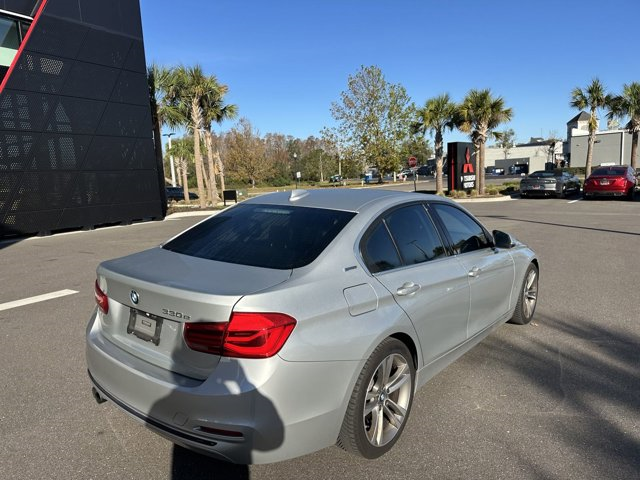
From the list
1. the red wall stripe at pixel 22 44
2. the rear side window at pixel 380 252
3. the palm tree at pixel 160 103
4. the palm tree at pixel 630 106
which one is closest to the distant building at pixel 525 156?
the palm tree at pixel 630 106

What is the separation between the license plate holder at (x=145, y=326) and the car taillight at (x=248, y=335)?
0.38m

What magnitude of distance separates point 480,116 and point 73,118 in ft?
69.7

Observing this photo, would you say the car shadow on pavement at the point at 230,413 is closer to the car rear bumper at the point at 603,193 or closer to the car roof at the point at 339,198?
the car roof at the point at 339,198

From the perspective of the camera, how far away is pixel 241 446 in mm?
2182

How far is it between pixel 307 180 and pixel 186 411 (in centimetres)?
7532

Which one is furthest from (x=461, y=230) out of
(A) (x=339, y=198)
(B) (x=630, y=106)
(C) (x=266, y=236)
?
(B) (x=630, y=106)

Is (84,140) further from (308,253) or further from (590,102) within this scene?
(590,102)

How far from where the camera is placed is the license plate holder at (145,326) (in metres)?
2.47

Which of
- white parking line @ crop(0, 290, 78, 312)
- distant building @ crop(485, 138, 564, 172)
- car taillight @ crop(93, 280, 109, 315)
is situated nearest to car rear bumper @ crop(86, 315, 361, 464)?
car taillight @ crop(93, 280, 109, 315)

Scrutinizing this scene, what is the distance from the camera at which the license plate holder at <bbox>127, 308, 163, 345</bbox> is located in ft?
8.10

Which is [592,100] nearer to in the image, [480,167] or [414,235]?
[480,167]

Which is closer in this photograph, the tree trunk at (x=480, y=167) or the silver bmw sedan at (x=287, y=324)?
the silver bmw sedan at (x=287, y=324)

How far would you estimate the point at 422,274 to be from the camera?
3109 mm

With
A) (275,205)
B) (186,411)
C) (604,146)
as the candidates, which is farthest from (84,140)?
(604,146)
